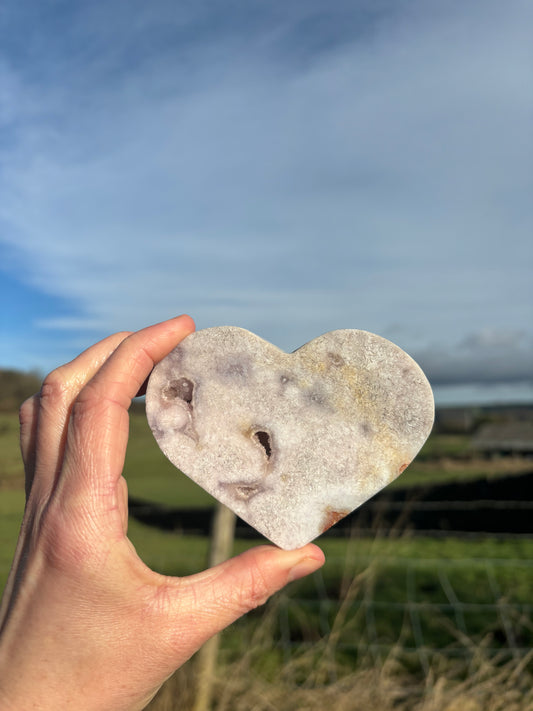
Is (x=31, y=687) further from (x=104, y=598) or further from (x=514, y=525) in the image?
(x=514, y=525)

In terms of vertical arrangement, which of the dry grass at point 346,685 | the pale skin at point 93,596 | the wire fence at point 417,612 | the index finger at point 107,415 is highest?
the index finger at point 107,415

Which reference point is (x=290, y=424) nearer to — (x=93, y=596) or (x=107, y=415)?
(x=107, y=415)

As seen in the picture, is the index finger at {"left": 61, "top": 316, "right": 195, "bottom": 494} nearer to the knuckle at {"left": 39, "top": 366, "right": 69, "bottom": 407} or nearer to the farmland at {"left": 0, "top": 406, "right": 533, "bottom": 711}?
the knuckle at {"left": 39, "top": 366, "right": 69, "bottom": 407}

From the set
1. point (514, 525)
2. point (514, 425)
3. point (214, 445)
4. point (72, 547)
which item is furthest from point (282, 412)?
point (514, 425)

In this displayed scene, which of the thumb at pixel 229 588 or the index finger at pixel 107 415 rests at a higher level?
the index finger at pixel 107 415

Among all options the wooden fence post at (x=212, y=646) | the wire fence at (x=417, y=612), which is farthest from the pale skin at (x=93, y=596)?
the wire fence at (x=417, y=612)

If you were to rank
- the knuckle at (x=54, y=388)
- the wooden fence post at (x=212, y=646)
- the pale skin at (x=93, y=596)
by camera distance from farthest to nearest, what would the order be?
the wooden fence post at (x=212, y=646)
the knuckle at (x=54, y=388)
the pale skin at (x=93, y=596)

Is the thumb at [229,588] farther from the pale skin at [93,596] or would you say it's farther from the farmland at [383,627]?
the farmland at [383,627]

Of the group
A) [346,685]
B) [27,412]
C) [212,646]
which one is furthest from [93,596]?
[346,685]
